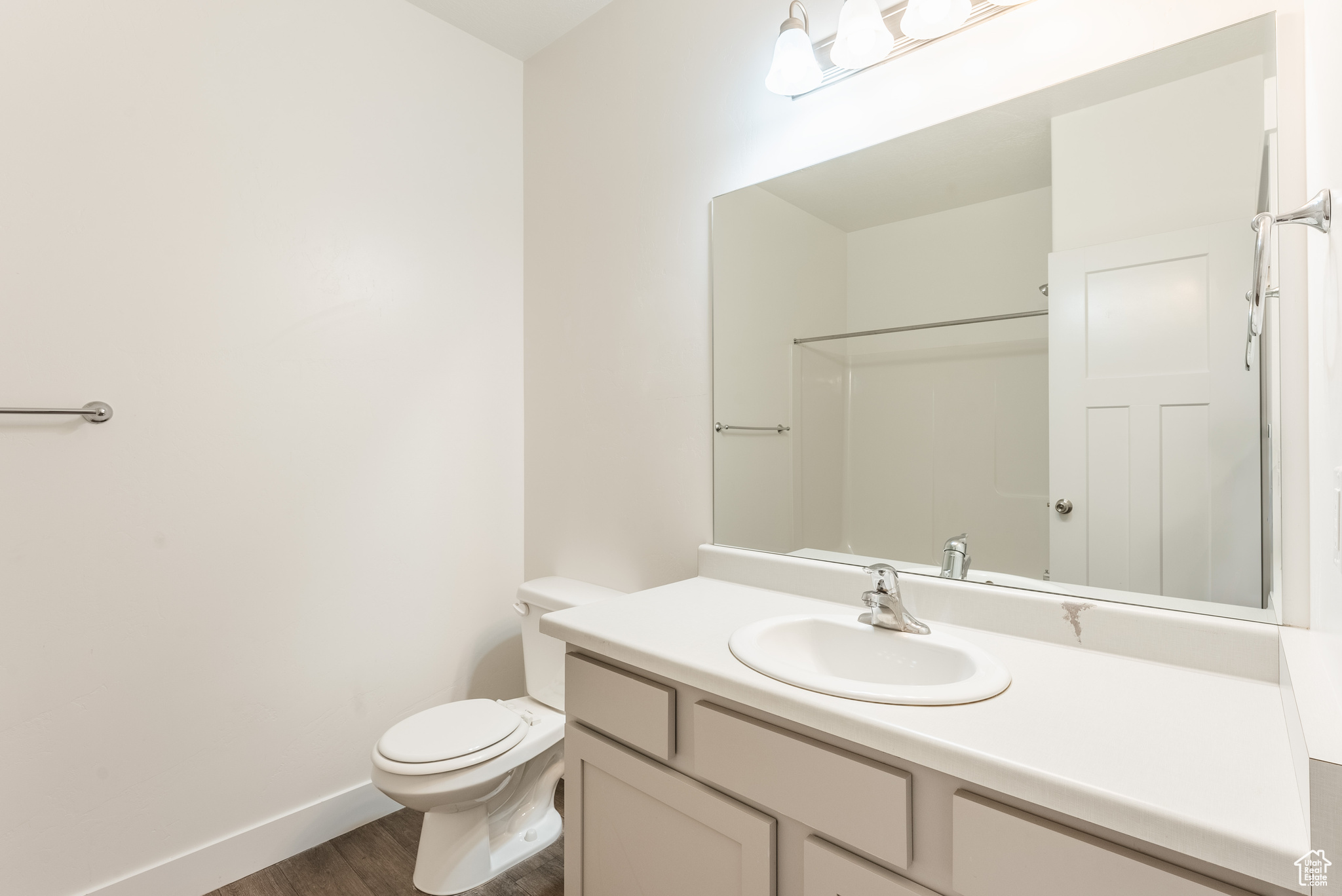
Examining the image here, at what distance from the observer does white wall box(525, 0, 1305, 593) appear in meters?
1.25

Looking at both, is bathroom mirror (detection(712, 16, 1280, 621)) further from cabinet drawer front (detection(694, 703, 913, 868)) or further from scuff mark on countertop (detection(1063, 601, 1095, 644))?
cabinet drawer front (detection(694, 703, 913, 868))

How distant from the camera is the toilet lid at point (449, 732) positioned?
54.6 inches

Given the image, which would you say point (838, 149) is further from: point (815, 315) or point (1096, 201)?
point (1096, 201)

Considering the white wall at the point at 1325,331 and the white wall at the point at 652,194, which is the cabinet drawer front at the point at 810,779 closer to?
the white wall at the point at 1325,331

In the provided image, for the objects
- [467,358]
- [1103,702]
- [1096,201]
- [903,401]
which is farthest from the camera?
[467,358]

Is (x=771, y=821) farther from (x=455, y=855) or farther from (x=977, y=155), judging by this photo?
(x=977, y=155)

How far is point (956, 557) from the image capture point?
1194mm

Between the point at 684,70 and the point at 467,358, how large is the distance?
1038 millimetres

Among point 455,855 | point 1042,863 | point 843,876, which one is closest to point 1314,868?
point 1042,863

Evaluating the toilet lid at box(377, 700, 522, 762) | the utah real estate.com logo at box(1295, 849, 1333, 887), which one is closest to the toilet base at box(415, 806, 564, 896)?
the toilet lid at box(377, 700, 522, 762)

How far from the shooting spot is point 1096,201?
3.44 feet

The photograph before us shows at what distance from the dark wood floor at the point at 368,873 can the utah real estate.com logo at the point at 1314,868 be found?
1431mm

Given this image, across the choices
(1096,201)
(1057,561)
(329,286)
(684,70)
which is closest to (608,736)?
(1057,561)

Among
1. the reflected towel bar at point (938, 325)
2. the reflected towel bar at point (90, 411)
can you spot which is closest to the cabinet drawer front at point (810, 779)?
the reflected towel bar at point (938, 325)
